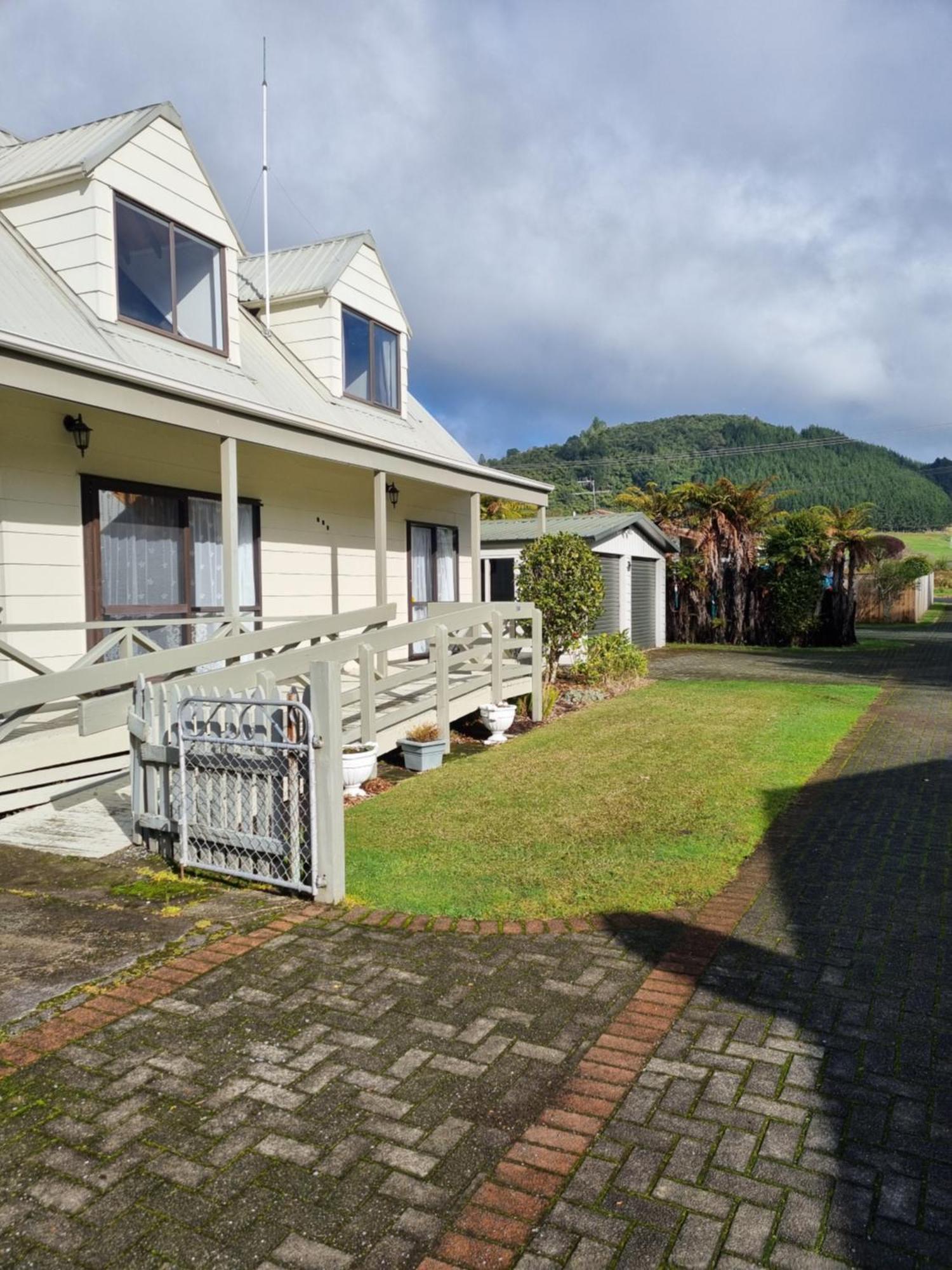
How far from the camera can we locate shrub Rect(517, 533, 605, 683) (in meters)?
14.2

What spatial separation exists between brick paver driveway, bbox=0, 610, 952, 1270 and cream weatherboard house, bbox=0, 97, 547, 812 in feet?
12.1

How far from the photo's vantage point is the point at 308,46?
1416 centimetres

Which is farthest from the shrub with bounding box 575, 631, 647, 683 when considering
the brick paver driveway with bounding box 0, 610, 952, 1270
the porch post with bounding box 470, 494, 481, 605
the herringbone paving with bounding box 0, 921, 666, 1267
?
the herringbone paving with bounding box 0, 921, 666, 1267

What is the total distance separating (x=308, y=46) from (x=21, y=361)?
10202 mm

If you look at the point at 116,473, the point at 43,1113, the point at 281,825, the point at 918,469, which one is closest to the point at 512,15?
the point at 116,473

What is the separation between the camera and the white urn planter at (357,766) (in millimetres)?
8258

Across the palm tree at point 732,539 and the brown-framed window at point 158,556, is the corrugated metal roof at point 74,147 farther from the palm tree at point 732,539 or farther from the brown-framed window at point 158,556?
the palm tree at point 732,539

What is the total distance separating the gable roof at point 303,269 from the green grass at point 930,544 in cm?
5236

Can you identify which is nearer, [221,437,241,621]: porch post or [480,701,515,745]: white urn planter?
[221,437,241,621]: porch post

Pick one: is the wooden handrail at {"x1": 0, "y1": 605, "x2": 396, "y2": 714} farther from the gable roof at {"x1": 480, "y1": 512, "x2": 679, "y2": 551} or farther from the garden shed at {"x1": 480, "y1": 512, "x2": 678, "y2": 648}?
the gable roof at {"x1": 480, "y1": 512, "x2": 679, "y2": 551}

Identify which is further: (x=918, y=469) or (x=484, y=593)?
(x=918, y=469)

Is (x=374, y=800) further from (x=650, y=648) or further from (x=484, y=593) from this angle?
(x=650, y=648)

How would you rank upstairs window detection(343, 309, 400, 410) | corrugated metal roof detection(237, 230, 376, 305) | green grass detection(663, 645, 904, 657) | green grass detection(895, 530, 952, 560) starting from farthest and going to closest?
green grass detection(895, 530, 952, 560) → green grass detection(663, 645, 904, 657) → upstairs window detection(343, 309, 400, 410) → corrugated metal roof detection(237, 230, 376, 305)

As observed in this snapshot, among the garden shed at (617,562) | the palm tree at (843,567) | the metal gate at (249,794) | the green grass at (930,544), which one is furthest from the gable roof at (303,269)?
the green grass at (930,544)
